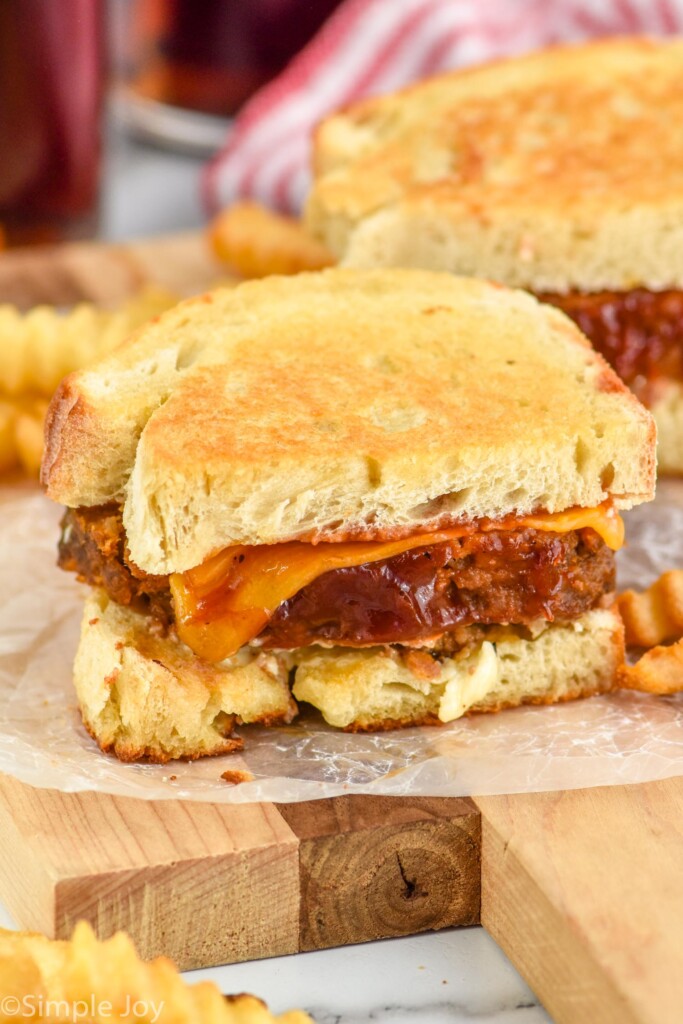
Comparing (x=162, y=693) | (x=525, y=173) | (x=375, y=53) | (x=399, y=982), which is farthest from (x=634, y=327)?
(x=375, y=53)

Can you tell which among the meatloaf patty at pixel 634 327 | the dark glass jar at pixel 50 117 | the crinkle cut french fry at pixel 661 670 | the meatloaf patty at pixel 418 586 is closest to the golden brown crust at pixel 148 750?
the meatloaf patty at pixel 418 586

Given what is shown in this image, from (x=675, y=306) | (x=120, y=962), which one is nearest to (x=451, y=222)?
(x=675, y=306)

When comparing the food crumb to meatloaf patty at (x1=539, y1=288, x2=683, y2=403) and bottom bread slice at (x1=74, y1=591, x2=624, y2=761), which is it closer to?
bottom bread slice at (x1=74, y1=591, x2=624, y2=761)

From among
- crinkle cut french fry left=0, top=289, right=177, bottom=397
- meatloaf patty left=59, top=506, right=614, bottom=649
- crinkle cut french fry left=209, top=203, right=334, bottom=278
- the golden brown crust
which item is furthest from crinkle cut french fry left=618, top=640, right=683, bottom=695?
crinkle cut french fry left=209, top=203, right=334, bottom=278

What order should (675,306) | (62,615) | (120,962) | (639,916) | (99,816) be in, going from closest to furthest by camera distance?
(120,962) < (639,916) < (99,816) < (62,615) < (675,306)

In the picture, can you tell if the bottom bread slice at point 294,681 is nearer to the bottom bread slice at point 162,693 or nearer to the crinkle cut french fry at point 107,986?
the bottom bread slice at point 162,693

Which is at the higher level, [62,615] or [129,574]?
[129,574]

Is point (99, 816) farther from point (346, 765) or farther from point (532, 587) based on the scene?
point (532, 587)

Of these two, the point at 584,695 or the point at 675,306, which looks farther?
the point at 675,306
